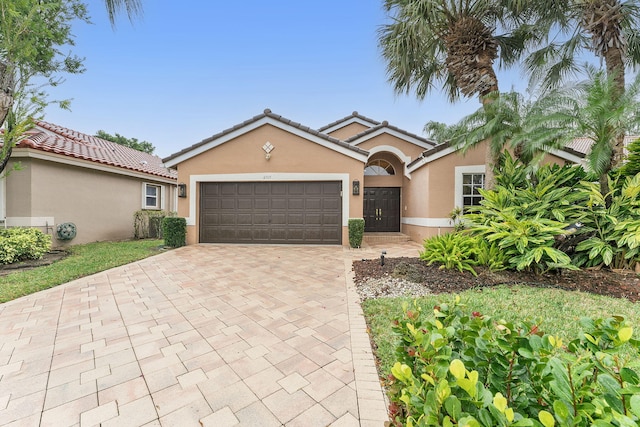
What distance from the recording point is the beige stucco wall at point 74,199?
873cm

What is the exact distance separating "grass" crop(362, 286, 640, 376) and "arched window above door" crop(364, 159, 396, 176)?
10322 mm

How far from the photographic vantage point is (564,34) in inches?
322

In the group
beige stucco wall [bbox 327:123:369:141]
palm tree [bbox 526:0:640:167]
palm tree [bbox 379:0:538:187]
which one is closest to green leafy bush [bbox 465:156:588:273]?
palm tree [bbox 526:0:640:167]

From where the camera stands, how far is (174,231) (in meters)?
9.58

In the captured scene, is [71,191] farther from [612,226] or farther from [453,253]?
[612,226]

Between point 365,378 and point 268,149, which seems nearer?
point 365,378

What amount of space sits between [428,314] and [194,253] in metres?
7.42

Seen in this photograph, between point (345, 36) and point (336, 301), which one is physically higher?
point (345, 36)

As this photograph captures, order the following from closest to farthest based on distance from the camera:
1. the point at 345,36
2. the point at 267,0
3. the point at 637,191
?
the point at 637,191, the point at 267,0, the point at 345,36

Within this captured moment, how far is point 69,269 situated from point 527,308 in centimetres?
952

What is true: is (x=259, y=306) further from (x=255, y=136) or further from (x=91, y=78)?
(x=91, y=78)

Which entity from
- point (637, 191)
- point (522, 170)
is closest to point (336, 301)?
point (522, 170)

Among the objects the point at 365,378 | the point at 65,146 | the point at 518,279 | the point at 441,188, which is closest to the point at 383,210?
the point at 441,188

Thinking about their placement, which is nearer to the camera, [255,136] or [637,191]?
[637,191]
